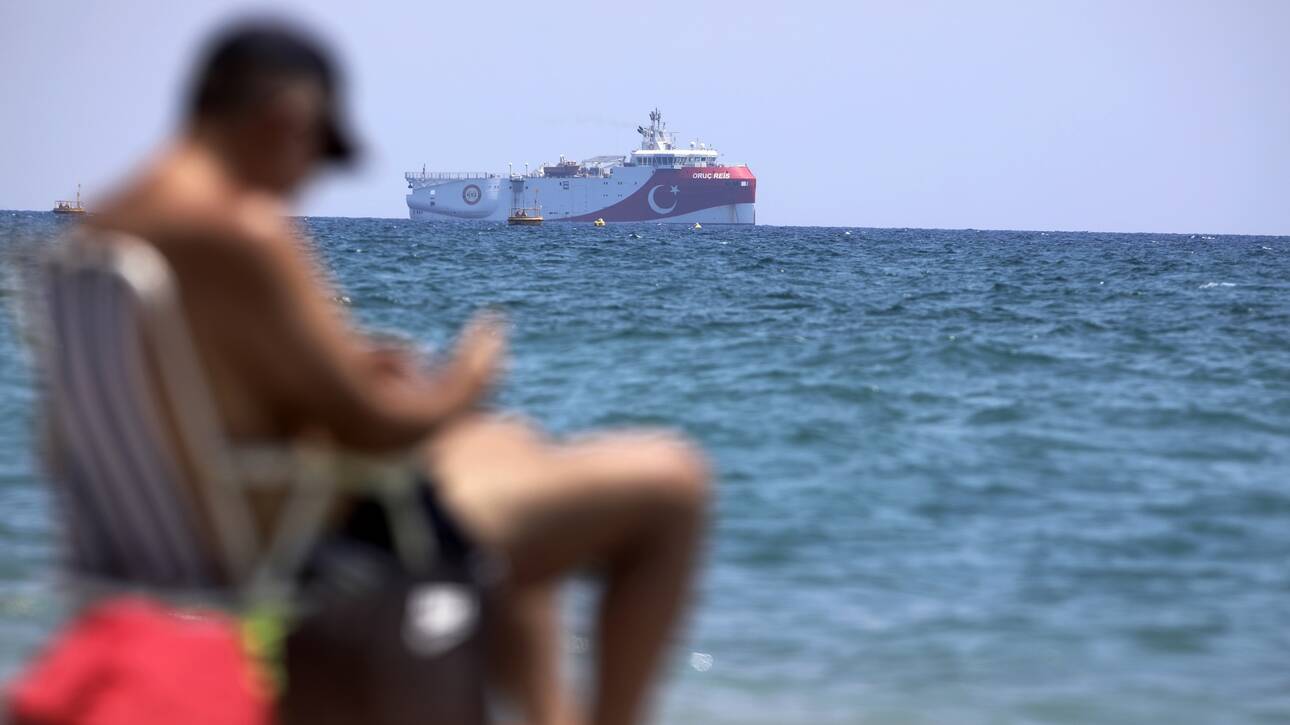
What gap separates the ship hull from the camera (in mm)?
99688

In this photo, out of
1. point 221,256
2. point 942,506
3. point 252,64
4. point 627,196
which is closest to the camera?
point 221,256

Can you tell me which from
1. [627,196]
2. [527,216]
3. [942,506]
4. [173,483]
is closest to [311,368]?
[173,483]

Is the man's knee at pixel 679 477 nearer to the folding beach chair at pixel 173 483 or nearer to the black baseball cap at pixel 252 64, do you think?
the folding beach chair at pixel 173 483

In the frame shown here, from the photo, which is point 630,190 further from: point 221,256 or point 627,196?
point 221,256

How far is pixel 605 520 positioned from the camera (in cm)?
192

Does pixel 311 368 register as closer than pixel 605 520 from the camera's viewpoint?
Yes

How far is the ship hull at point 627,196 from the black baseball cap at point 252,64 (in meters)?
98.0

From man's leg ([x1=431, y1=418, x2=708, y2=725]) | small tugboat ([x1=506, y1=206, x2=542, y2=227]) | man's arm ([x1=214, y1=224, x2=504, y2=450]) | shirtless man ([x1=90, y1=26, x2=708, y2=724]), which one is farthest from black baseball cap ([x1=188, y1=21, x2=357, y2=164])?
small tugboat ([x1=506, y1=206, x2=542, y2=227])

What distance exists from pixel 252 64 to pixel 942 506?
182 inches

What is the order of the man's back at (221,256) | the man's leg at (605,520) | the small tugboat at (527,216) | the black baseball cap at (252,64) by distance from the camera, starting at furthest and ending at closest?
the small tugboat at (527,216)
the man's leg at (605,520)
the black baseball cap at (252,64)
the man's back at (221,256)

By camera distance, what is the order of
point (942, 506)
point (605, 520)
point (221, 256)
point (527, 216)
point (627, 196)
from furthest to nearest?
point (627, 196) < point (527, 216) < point (942, 506) < point (605, 520) < point (221, 256)

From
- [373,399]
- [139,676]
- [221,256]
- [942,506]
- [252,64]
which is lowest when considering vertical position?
[942,506]

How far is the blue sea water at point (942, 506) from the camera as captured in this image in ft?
12.8

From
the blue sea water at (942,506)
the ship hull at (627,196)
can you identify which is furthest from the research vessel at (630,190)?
the blue sea water at (942,506)
